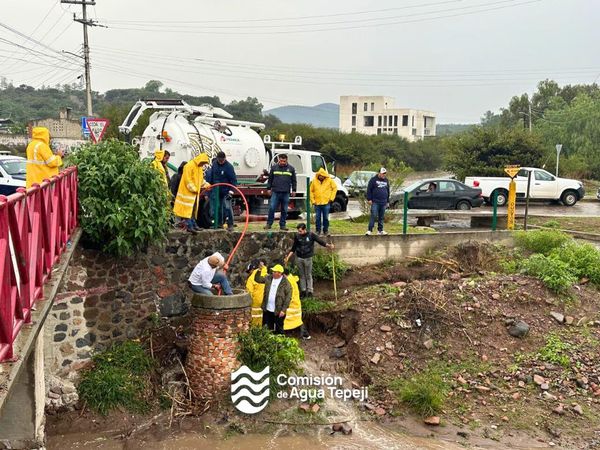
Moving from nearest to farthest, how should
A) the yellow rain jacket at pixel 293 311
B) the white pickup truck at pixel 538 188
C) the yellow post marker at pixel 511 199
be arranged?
the yellow rain jacket at pixel 293 311, the yellow post marker at pixel 511 199, the white pickup truck at pixel 538 188

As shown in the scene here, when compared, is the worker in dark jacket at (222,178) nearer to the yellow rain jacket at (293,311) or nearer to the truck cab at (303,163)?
the yellow rain jacket at (293,311)

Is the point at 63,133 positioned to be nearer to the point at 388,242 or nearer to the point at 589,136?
the point at 388,242

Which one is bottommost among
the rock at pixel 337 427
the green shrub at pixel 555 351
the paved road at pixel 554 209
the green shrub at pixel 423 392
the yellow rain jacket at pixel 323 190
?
the rock at pixel 337 427

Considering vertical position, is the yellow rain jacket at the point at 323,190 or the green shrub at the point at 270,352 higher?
the yellow rain jacket at the point at 323,190

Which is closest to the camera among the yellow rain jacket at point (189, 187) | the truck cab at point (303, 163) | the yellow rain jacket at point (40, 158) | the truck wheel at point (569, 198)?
the yellow rain jacket at point (40, 158)

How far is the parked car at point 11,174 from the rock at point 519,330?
11.3 meters

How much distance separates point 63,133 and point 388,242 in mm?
31906

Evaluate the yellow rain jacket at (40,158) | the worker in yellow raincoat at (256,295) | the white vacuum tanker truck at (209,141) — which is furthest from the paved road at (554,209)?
the yellow rain jacket at (40,158)

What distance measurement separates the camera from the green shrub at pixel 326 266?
12.7 metres

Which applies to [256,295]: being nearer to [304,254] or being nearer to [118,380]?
[304,254]

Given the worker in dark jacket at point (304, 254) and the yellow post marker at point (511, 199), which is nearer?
the worker in dark jacket at point (304, 254)

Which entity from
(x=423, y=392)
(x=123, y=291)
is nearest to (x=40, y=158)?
(x=123, y=291)

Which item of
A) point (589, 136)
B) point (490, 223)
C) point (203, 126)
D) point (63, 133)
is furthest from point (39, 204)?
point (589, 136)

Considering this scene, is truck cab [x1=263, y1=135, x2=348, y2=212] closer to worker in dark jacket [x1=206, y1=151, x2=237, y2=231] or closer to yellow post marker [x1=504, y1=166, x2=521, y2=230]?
yellow post marker [x1=504, y1=166, x2=521, y2=230]
